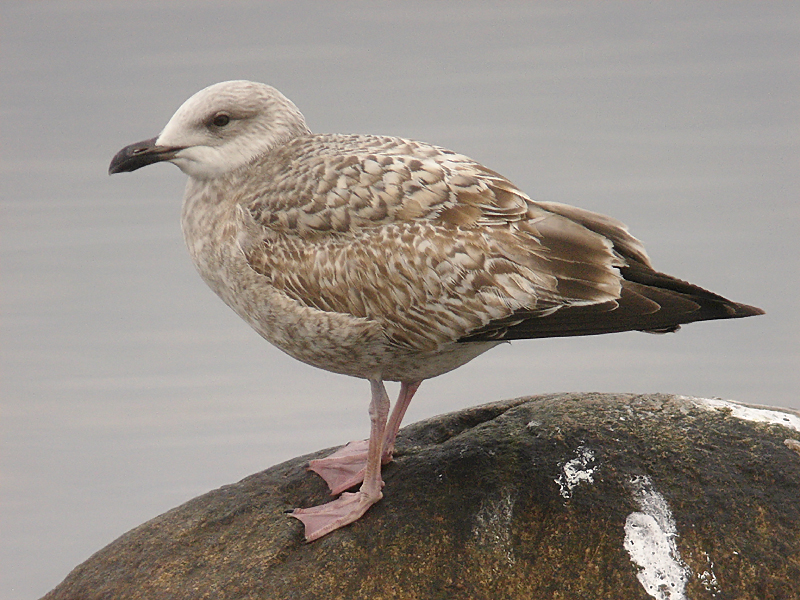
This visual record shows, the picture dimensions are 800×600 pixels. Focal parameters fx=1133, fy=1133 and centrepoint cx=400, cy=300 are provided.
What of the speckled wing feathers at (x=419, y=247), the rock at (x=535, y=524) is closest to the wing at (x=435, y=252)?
the speckled wing feathers at (x=419, y=247)

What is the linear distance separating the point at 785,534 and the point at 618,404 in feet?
4.09

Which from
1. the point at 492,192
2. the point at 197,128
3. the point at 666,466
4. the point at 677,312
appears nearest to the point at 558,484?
the point at 666,466

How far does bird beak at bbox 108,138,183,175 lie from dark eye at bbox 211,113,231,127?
0.79ft

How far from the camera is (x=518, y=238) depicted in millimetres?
5648

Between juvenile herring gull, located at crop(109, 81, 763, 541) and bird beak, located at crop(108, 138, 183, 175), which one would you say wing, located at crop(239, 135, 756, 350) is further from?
bird beak, located at crop(108, 138, 183, 175)

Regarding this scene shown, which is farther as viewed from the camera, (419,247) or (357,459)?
(357,459)

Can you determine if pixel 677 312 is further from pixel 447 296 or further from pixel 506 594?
pixel 506 594

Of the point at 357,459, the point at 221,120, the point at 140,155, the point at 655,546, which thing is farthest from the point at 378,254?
the point at 655,546

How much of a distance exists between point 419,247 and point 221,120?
140cm

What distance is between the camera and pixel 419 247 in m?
5.59

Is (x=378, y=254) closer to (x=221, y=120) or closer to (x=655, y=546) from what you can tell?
(x=221, y=120)

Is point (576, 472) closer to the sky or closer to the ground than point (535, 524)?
closer to the sky

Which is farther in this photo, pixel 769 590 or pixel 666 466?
pixel 666 466

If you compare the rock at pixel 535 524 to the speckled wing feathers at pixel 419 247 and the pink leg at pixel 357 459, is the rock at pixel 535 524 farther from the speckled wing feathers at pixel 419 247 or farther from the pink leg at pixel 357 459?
the speckled wing feathers at pixel 419 247
